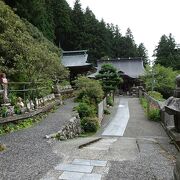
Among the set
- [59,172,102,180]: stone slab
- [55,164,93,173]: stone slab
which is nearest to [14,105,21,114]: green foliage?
[55,164,93,173]: stone slab

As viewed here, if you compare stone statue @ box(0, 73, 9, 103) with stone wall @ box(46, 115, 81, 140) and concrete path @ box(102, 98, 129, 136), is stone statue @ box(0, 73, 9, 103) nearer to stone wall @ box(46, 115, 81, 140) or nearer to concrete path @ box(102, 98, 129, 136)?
stone wall @ box(46, 115, 81, 140)

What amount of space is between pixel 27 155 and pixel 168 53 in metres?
50.0

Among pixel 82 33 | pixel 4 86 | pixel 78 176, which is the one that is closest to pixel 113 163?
pixel 78 176

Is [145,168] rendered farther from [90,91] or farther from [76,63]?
[76,63]

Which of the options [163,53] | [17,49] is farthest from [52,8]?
[17,49]

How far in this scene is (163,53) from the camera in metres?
53.4

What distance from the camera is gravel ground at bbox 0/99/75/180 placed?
5.71 metres

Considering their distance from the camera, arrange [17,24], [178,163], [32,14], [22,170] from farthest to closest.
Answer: [32,14], [17,24], [22,170], [178,163]

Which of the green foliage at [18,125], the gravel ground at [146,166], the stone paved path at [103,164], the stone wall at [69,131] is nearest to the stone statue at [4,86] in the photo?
the green foliage at [18,125]

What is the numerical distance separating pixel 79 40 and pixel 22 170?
47810mm

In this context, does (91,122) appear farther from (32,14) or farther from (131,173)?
(32,14)

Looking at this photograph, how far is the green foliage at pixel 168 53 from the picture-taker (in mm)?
50312

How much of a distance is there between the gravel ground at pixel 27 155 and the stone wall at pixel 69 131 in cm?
33

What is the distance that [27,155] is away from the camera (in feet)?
22.8
